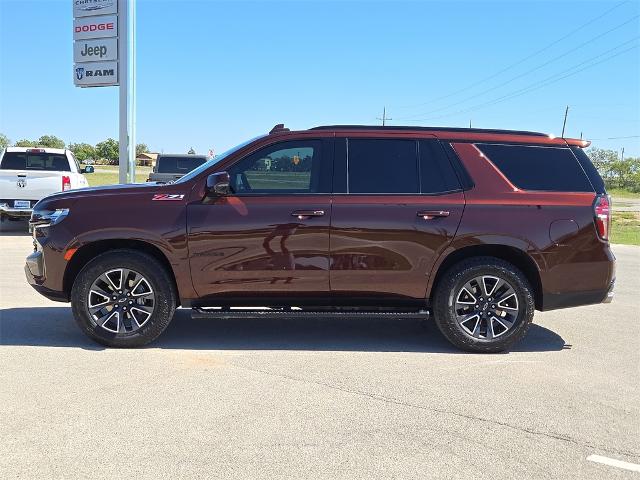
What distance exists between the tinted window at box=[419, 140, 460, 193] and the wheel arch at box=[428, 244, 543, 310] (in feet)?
1.92

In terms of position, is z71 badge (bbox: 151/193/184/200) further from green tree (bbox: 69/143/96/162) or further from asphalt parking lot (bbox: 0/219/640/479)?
green tree (bbox: 69/143/96/162)

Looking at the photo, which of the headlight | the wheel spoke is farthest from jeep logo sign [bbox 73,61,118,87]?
the wheel spoke

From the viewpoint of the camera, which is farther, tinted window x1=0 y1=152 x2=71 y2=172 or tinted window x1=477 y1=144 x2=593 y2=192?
tinted window x1=0 y1=152 x2=71 y2=172

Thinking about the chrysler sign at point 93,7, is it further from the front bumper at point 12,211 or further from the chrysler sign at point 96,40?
the front bumper at point 12,211

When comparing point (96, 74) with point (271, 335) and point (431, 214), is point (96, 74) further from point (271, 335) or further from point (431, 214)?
point (431, 214)

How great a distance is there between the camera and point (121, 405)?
3955 mm

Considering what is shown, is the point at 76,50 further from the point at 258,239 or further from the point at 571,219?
the point at 571,219

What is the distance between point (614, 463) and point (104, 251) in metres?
4.29

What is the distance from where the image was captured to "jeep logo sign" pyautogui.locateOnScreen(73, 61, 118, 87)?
1730 centimetres

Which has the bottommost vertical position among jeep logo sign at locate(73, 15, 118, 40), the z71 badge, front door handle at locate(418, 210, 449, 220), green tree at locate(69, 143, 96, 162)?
front door handle at locate(418, 210, 449, 220)

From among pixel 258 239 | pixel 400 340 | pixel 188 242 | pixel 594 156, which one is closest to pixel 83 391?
pixel 188 242

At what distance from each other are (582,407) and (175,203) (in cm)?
358

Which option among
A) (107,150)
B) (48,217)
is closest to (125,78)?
(48,217)

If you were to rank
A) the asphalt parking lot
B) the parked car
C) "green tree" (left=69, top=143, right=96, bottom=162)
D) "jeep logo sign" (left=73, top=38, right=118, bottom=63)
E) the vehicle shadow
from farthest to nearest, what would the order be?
"green tree" (left=69, top=143, right=96, bottom=162) < the parked car < "jeep logo sign" (left=73, top=38, right=118, bottom=63) < the vehicle shadow < the asphalt parking lot
